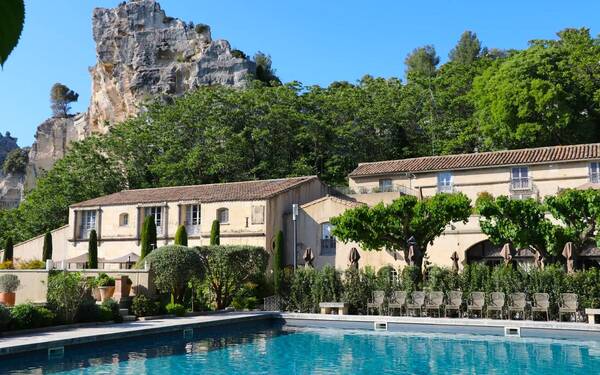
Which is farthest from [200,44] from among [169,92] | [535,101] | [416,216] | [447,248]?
[416,216]

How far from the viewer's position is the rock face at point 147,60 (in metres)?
69.2

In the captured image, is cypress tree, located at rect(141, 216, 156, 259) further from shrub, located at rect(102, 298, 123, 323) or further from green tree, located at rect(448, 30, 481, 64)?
green tree, located at rect(448, 30, 481, 64)

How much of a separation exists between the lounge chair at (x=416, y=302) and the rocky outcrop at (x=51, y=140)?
75512 millimetres

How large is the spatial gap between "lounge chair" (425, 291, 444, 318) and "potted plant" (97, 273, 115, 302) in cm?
1238

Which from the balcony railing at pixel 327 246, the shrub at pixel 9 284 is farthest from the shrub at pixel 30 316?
the balcony railing at pixel 327 246

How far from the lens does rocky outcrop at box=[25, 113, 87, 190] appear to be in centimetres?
8912

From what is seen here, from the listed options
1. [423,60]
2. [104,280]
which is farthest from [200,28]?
[104,280]

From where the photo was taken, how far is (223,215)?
37531 millimetres

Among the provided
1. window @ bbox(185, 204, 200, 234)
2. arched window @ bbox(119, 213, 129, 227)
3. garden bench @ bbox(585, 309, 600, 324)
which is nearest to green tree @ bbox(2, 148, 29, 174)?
arched window @ bbox(119, 213, 129, 227)

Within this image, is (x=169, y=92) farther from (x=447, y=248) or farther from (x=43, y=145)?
(x=447, y=248)

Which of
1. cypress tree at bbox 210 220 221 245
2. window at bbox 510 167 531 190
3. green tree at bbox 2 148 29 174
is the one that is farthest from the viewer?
green tree at bbox 2 148 29 174

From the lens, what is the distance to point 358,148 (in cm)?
5150

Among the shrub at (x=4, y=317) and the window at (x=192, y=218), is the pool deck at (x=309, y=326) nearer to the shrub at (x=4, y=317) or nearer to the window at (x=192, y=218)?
the shrub at (x=4, y=317)

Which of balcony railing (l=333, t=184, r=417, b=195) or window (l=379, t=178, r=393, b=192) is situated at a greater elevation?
window (l=379, t=178, r=393, b=192)
